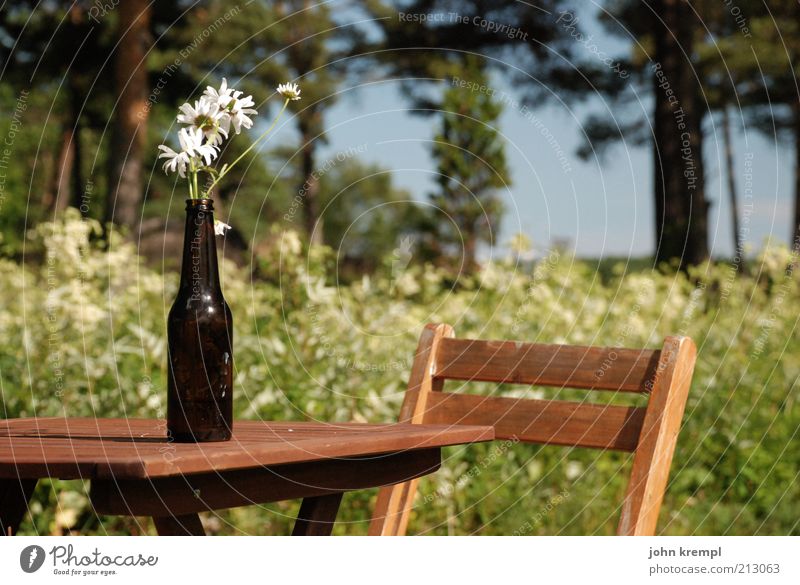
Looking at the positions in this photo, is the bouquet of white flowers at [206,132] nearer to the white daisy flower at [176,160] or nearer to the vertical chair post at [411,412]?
the white daisy flower at [176,160]

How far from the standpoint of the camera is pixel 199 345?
5.18 ft

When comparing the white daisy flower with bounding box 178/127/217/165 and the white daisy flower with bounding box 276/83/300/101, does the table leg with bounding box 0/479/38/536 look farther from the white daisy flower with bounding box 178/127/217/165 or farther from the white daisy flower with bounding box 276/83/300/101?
the white daisy flower with bounding box 276/83/300/101

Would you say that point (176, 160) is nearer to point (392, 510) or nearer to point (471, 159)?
point (392, 510)

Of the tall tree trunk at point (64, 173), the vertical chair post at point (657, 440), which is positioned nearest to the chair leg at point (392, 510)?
the vertical chair post at point (657, 440)

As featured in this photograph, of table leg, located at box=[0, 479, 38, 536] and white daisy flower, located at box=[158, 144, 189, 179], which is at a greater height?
white daisy flower, located at box=[158, 144, 189, 179]

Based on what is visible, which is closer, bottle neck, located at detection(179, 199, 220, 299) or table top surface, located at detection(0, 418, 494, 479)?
table top surface, located at detection(0, 418, 494, 479)

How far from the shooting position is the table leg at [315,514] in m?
1.81

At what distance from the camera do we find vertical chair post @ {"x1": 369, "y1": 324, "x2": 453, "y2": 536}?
2172mm

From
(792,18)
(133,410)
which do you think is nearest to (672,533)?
(133,410)

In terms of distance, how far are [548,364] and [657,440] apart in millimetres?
304

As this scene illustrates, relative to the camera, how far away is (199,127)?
1.62 metres

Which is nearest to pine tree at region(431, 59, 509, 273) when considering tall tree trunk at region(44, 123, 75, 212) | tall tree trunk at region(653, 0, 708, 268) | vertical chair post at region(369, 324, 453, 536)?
tall tree trunk at region(653, 0, 708, 268)

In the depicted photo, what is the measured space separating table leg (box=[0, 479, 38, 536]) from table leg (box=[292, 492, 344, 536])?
467mm

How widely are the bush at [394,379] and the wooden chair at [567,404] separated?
1.17 meters
